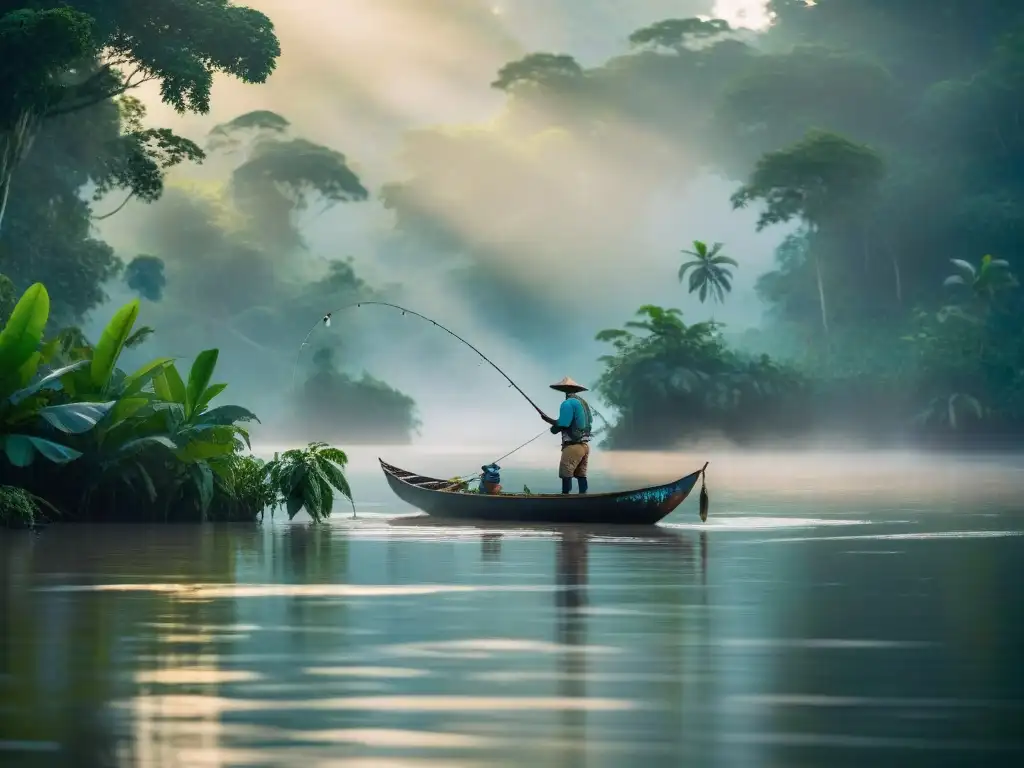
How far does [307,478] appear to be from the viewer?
91.4 ft

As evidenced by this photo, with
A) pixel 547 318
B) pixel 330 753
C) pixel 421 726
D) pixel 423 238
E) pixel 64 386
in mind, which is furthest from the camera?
pixel 547 318

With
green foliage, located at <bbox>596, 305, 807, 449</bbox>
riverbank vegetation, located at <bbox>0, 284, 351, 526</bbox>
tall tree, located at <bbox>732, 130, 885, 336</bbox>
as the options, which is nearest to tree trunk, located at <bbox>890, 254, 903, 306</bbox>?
tall tree, located at <bbox>732, 130, 885, 336</bbox>

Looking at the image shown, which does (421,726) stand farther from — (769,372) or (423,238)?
(423,238)

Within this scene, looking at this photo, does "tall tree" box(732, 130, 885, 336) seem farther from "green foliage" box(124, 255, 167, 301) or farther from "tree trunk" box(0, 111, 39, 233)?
"tree trunk" box(0, 111, 39, 233)

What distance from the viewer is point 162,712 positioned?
378 inches

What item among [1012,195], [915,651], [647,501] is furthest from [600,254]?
[915,651]

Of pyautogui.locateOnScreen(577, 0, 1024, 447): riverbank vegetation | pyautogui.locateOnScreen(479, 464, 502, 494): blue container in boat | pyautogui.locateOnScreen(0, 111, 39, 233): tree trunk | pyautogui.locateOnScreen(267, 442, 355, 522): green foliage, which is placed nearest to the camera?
pyautogui.locateOnScreen(267, 442, 355, 522): green foliage

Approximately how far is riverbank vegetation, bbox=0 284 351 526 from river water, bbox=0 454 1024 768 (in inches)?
98.7

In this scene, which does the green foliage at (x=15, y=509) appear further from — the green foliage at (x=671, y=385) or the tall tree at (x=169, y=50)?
the green foliage at (x=671, y=385)

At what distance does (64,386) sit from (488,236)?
414 ft

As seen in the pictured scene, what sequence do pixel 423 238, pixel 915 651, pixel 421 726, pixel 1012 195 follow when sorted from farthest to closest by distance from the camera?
pixel 423 238 → pixel 1012 195 → pixel 915 651 → pixel 421 726

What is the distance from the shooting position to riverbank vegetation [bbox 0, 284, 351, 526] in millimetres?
25141

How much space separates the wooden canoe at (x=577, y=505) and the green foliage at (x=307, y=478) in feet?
5.93

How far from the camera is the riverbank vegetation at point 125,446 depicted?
2514 centimetres
